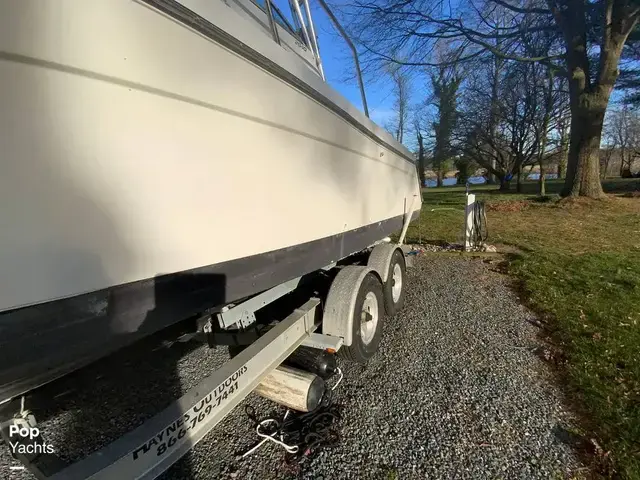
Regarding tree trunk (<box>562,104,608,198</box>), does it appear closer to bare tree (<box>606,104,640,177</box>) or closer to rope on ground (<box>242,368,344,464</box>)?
rope on ground (<box>242,368,344,464</box>)

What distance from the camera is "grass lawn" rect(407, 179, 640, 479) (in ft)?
7.07

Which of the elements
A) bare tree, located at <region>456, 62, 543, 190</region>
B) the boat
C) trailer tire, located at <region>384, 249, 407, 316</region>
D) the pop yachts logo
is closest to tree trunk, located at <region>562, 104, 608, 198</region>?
bare tree, located at <region>456, 62, 543, 190</region>

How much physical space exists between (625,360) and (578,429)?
111 cm

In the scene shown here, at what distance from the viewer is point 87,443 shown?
218cm

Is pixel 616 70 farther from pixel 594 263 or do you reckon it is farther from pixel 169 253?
pixel 169 253

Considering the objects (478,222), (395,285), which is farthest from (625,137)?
(395,285)

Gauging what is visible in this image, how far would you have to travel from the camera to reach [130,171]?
1.26m

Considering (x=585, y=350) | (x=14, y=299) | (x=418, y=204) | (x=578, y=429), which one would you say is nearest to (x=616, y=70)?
(x=418, y=204)

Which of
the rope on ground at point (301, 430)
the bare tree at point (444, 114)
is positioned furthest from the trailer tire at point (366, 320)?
the bare tree at point (444, 114)

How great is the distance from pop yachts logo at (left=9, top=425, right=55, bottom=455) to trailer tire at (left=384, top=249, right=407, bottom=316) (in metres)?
2.79

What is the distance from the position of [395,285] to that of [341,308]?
173 centimetres

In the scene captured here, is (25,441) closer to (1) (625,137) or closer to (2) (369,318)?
(2) (369,318)

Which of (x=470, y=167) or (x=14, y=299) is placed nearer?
(x=14, y=299)

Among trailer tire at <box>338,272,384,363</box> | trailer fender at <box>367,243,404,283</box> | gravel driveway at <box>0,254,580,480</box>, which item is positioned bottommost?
gravel driveway at <box>0,254,580,480</box>
